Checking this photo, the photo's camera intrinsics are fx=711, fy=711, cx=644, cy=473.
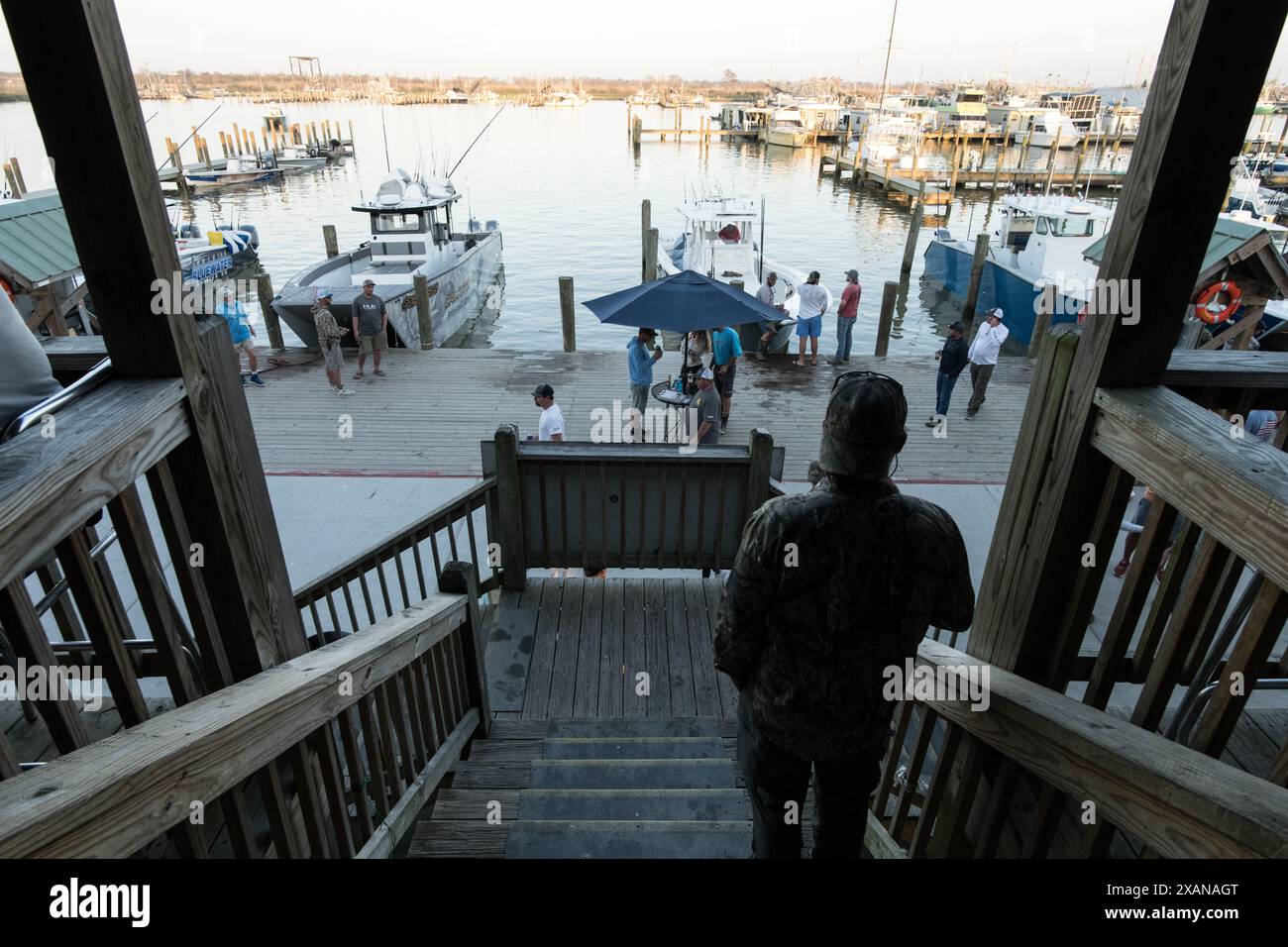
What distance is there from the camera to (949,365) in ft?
34.7

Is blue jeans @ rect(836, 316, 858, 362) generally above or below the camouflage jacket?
below

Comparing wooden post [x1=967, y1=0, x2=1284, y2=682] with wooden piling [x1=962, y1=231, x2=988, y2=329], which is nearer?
wooden post [x1=967, y1=0, x2=1284, y2=682]

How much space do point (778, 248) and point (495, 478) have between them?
28.7 meters

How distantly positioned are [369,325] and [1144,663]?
12487mm

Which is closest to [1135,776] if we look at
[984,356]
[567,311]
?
[984,356]

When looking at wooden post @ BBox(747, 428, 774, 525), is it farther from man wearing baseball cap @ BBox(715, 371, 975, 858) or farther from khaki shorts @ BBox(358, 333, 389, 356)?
khaki shorts @ BBox(358, 333, 389, 356)

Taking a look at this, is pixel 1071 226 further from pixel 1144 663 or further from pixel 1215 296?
pixel 1144 663

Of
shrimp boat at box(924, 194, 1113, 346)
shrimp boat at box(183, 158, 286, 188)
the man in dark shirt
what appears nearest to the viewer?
the man in dark shirt

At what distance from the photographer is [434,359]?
13.8 m

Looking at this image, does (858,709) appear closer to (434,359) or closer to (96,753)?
(96,753)

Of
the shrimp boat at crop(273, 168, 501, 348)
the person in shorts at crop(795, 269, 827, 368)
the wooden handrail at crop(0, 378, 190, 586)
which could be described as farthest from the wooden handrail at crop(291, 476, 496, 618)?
the shrimp boat at crop(273, 168, 501, 348)

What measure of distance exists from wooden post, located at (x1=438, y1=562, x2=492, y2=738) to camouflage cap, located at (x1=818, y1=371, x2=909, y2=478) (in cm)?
222

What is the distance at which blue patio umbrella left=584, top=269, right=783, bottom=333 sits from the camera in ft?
28.5

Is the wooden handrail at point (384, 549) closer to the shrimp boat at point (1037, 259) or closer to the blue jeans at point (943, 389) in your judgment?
the blue jeans at point (943, 389)
